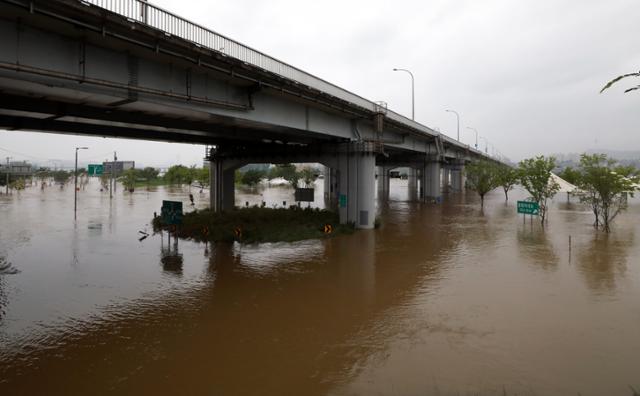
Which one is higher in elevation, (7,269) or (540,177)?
(540,177)

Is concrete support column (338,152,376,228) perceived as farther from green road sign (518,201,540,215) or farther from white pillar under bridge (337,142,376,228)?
green road sign (518,201,540,215)

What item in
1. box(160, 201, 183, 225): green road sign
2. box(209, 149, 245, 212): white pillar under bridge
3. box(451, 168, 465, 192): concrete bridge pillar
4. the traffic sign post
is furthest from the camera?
box(451, 168, 465, 192): concrete bridge pillar

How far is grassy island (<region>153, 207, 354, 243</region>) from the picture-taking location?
937 inches

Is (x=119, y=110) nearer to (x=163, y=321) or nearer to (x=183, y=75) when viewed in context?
(x=183, y=75)

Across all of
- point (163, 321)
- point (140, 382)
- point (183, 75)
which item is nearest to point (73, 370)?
point (140, 382)

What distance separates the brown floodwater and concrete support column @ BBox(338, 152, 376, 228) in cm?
704

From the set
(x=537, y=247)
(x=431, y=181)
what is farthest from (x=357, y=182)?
(x=431, y=181)

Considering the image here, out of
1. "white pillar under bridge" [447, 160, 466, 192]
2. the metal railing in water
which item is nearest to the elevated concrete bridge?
the metal railing in water

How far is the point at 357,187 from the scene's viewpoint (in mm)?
28328

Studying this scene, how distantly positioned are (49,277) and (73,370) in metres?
8.46

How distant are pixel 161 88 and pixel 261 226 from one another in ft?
44.9

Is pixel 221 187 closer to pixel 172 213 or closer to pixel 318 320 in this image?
pixel 172 213

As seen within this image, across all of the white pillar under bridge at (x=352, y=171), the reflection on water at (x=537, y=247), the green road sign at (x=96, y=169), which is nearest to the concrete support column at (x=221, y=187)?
the white pillar under bridge at (x=352, y=171)

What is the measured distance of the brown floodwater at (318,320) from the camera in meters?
7.81
